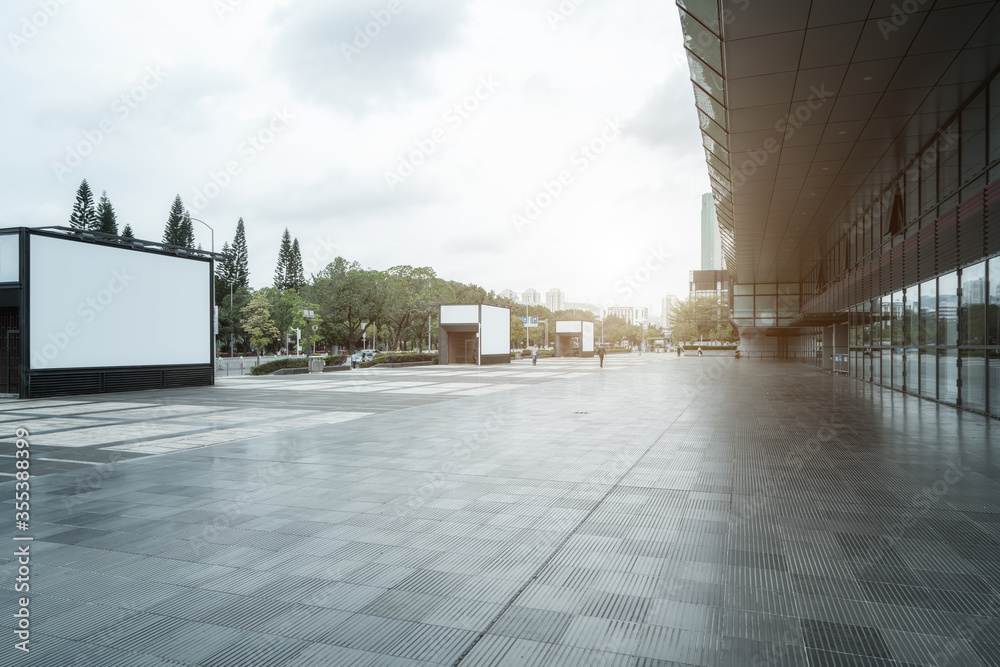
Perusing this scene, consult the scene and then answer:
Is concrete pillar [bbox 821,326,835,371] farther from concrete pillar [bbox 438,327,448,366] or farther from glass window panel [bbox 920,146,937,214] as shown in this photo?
concrete pillar [bbox 438,327,448,366]

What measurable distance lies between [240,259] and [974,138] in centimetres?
8815

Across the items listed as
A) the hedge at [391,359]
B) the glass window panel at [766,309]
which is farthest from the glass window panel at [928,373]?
the hedge at [391,359]

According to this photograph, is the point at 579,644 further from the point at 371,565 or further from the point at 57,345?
the point at 57,345

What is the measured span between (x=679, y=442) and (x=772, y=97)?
7023mm

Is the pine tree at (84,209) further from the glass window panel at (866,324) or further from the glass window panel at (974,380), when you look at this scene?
the glass window panel at (974,380)

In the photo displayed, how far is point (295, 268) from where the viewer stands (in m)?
95.0

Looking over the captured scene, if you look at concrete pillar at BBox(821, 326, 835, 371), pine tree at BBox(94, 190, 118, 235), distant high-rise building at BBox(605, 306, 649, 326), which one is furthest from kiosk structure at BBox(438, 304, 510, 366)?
distant high-rise building at BBox(605, 306, 649, 326)

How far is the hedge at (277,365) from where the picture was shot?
31203 mm

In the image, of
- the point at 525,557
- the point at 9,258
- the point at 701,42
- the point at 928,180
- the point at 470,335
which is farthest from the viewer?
the point at 470,335

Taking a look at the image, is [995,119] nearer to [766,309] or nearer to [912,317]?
[912,317]

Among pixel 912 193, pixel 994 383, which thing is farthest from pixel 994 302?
pixel 912 193

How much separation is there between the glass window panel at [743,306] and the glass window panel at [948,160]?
30.3 meters

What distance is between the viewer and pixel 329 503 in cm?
614

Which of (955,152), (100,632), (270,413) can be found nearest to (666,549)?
(100,632)
